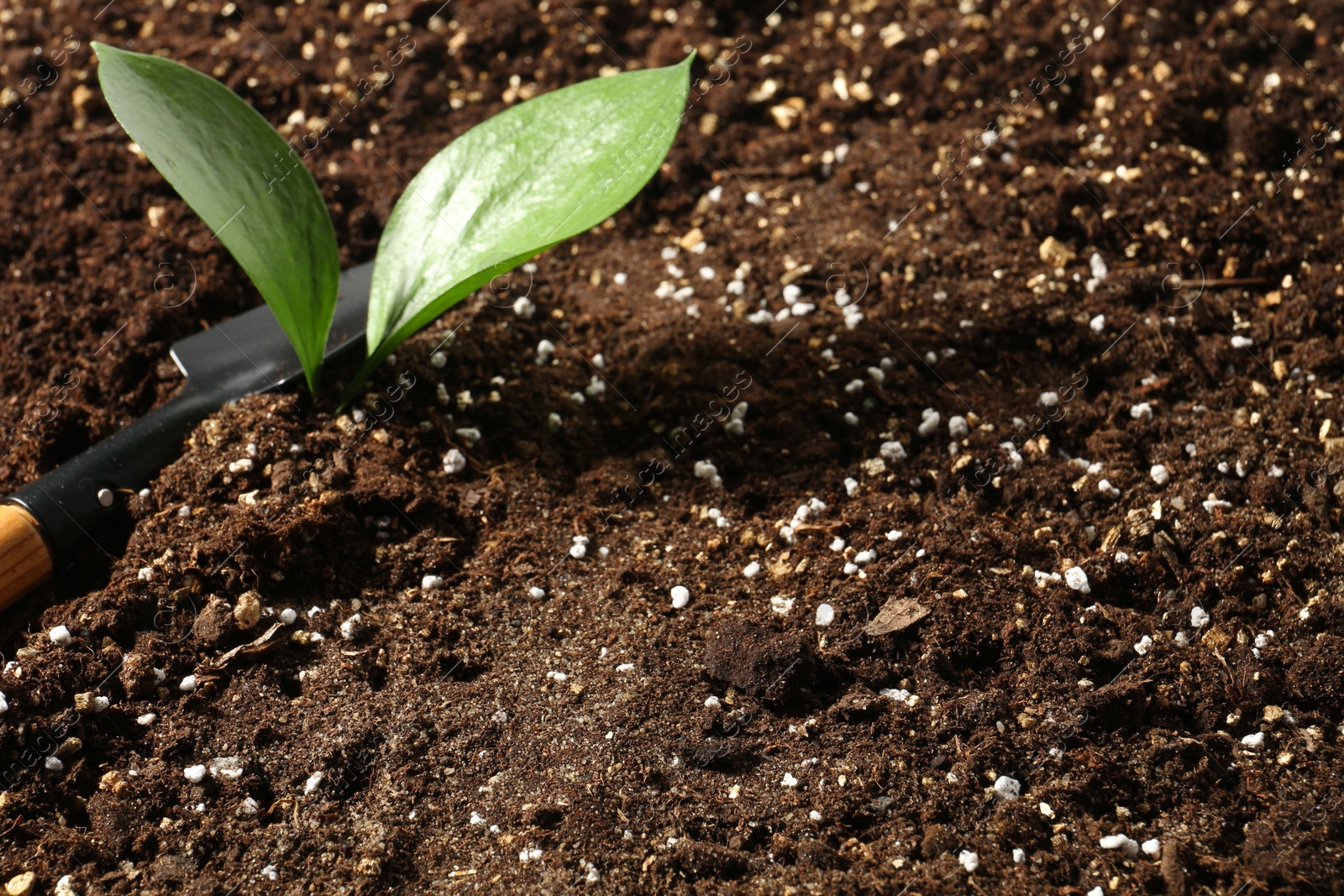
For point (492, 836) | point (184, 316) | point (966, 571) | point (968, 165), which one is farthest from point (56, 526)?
point (968, 165)

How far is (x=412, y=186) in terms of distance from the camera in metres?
1.51

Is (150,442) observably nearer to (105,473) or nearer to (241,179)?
(105,473)

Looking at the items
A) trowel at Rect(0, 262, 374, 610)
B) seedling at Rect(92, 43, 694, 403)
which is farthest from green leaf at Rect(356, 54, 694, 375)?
trowel at Rect(0, 262, 374, 610)

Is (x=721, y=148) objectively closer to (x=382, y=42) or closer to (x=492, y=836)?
(x=382, y=42)

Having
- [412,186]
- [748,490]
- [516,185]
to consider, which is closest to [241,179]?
[412,186]

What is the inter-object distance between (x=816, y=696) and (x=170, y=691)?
2.52ft

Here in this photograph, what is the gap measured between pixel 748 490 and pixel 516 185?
1.82 feet

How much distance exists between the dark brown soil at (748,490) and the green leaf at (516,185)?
0.14 metres

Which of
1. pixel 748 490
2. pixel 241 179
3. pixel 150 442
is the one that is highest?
pixel 241 179

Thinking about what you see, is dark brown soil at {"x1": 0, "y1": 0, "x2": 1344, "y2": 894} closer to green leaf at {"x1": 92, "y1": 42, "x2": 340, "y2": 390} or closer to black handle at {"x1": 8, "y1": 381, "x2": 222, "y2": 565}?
black handle at {"x1": 8, "y1": 381, "x2": 222, "y2": 565}

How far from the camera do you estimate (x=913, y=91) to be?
1958 millimetres

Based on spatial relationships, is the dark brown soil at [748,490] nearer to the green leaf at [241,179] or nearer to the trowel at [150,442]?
the trowel at [150,442]

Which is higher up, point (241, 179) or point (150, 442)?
point (241, 179)

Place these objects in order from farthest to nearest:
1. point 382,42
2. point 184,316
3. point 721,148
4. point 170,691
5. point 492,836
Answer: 1. point 382,42
2. point 721,148
3. point 184,316
4. point 170,691
5. point 492,836
